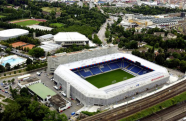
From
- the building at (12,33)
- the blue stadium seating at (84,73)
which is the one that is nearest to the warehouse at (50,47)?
the building at (12,33)

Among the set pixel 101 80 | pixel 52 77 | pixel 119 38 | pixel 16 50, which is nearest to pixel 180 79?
pixel 101 80

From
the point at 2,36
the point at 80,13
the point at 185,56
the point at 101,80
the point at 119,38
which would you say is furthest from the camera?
the point at 80,13

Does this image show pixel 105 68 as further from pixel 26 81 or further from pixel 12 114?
pixel 12 114

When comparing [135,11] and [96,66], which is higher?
[135,11]

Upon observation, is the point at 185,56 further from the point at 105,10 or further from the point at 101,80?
the point at 105,10

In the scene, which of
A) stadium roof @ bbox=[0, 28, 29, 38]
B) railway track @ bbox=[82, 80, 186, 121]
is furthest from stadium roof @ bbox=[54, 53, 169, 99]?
stadium roof @ bbox=[0, 28, 29, 38]

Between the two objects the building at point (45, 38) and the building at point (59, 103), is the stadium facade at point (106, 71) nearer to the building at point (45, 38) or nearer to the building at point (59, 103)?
the building at point (59, 103)
